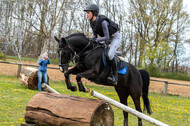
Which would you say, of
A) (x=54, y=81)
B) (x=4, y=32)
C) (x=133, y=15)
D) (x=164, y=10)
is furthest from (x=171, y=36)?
(x=4, y=32)

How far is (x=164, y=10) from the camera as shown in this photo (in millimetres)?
25188

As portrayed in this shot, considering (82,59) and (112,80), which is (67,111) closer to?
(82,59)

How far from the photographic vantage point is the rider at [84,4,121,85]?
14.6 feet

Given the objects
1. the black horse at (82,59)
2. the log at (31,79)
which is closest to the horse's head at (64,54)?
the black horse at (82,59)

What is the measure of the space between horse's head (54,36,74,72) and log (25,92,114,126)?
63 cm

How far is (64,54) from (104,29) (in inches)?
43.5

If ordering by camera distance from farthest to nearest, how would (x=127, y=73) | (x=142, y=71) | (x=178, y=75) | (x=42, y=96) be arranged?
(x=178, y=75) < (x=142, y=71) < (x=127, y=73) < (x=42, y=96)

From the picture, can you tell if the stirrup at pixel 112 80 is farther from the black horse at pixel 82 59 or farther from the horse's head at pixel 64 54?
the horse's head at pixel 64 54

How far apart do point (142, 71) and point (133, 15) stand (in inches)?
818

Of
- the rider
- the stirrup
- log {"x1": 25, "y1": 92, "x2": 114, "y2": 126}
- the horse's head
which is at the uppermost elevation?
the rider

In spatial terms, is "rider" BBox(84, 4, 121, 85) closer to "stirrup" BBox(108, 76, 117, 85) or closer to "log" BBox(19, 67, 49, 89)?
"stirrup" BBox(108, 76, 117, 85)

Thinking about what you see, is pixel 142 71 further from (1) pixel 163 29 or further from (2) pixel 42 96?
(1) pixel 163 29

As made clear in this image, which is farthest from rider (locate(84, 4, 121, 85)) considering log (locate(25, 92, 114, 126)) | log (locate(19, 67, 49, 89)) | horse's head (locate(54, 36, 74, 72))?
log (locate(19, 67, 49, 89))

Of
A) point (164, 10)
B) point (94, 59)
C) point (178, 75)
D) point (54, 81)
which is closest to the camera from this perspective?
point (94, 59)
